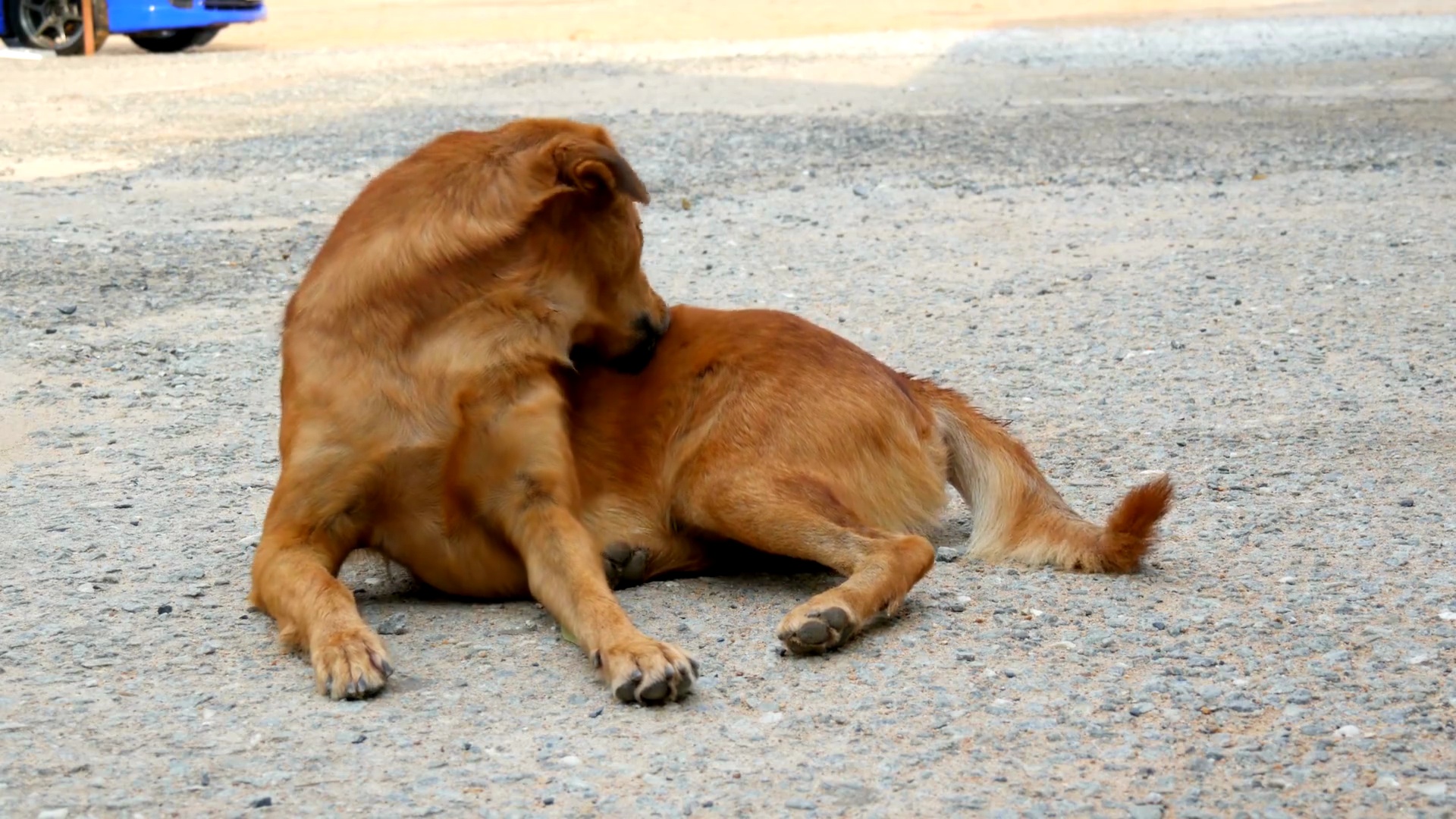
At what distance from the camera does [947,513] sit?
5086mm

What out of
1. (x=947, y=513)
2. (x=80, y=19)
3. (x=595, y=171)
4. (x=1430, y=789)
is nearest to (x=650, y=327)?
(x=595, y=171)

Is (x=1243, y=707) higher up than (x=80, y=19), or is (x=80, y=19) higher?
(x=1243, y=707)

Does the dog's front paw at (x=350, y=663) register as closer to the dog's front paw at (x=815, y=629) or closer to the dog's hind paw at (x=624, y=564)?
the dog's hind paw at (x=624, y=564)

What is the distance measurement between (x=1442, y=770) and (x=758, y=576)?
196 cm

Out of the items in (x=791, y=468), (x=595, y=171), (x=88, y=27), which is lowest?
(x=88, y=27)

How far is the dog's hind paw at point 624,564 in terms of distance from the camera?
4.56 m

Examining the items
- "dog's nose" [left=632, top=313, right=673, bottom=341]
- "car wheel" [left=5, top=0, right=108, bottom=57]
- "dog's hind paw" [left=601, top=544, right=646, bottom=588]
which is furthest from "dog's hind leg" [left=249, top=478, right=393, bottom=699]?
"car wheel" [left=5, top=0, right=108, bottom=57]

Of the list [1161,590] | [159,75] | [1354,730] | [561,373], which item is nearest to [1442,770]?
[1354,730]

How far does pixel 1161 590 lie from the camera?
440 cm

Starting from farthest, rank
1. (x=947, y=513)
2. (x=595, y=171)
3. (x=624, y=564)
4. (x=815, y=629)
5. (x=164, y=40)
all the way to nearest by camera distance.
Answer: (x=164, y=40)
(x=947, y=513)
(x=624, y=564)
(x=595, y=171)
(x=815, y=629)

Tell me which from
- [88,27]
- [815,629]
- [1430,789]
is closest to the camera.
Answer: [1430,789]

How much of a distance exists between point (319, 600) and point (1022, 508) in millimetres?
1955

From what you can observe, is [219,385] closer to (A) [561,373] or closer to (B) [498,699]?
(A) [561,373]

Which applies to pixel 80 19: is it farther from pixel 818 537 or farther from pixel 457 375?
pixel 818 537
